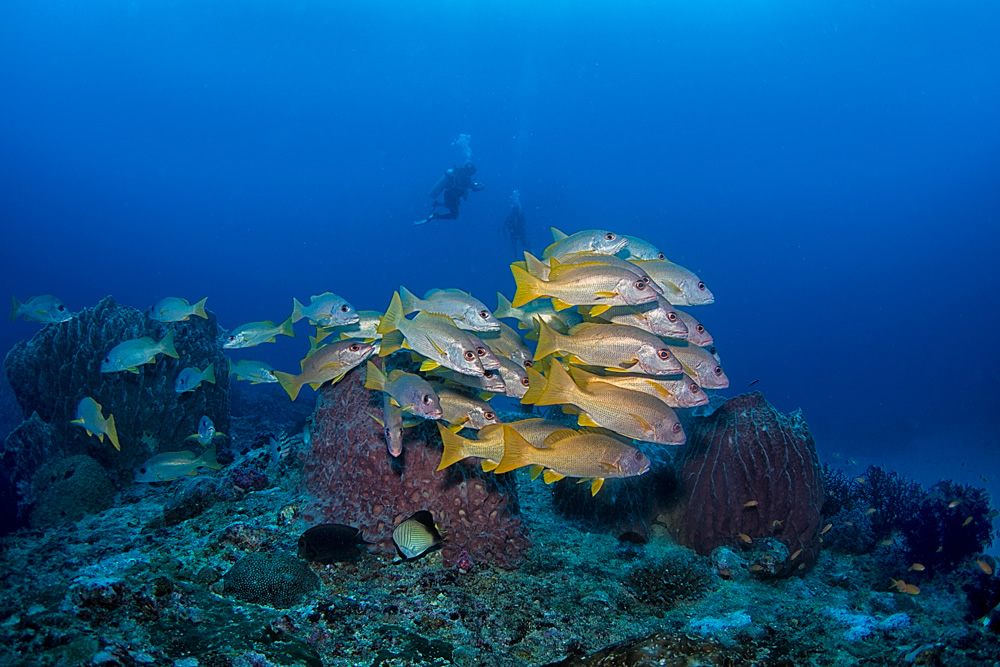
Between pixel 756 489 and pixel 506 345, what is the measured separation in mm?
4170

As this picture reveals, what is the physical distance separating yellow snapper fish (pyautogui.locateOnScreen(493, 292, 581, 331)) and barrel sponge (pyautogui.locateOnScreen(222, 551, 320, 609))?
293cm

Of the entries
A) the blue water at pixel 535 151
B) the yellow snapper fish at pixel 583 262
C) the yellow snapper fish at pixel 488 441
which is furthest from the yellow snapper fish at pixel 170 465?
the blue water at pixel 535 151

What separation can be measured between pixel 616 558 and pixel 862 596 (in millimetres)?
2986

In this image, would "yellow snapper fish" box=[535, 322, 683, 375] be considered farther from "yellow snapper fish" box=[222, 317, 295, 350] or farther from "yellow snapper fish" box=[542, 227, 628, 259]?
"yellow snapper fish" box=[222, 317, 295, 350]

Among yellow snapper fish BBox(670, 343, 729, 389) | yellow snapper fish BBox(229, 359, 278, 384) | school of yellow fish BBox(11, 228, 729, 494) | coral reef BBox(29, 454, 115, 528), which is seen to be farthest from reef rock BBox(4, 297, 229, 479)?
yellow snapper fish BBox(670, 343, 729, 389)

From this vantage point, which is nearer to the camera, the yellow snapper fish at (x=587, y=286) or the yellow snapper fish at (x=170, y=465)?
the yellow snapper fish at (x=587, y=286)

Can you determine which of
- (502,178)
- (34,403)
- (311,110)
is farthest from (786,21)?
(34,403)

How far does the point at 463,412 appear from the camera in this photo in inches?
150

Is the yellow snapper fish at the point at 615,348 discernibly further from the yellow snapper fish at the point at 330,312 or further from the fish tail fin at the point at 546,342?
the yellow snapper fish at the point at 330,312

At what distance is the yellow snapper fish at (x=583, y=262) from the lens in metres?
3.47

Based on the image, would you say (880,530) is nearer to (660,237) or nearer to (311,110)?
(660,237)

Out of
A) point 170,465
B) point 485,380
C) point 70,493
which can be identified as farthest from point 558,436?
point 70,493

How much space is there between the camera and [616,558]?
5.46 meters

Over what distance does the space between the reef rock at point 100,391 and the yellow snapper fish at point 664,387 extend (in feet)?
28.2
